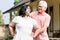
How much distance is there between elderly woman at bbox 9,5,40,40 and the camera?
4039 mm

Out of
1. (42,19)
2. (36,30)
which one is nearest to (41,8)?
(42,19)

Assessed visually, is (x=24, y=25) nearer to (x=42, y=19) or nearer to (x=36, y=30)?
(x=36, y=30)

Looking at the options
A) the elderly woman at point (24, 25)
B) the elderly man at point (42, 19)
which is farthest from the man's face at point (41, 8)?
the elderly woman at point (24, 25)

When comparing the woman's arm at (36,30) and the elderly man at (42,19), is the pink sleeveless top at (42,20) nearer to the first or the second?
the elderly man at (42,19)

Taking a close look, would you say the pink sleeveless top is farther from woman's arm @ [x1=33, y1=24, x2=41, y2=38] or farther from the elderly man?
woman's arm @ [x1=33, y1=24, x2=41, y2=38]

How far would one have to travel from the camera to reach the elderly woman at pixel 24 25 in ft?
13.3

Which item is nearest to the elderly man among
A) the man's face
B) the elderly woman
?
the man's face

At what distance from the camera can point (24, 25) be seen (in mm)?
4047

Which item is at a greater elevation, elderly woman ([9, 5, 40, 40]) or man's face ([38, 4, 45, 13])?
man's face ([38, 4, 45, 13])

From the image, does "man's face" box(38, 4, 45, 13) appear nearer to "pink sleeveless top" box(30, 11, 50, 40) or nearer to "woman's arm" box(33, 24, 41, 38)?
"pink sleeveless top" box(30, 11, 50, 40)

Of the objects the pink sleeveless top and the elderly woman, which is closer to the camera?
the elderly woman

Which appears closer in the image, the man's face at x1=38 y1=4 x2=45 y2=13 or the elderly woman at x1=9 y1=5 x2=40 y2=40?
the elderly woman at x1=9 y1=5 x2=40 y2=40

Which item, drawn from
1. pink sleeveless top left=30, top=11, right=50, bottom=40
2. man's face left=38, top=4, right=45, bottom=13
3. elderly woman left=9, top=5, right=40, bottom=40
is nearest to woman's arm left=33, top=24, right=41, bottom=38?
elderly woman left=9, top=5, right=40, bottom=40

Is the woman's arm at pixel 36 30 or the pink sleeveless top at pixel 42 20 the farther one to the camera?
the pink sleeveless top at pixel 42 20
